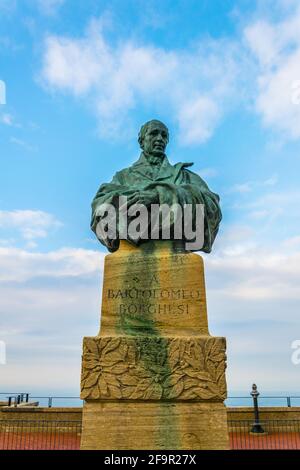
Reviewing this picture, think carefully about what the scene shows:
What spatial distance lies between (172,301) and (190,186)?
1767 mm

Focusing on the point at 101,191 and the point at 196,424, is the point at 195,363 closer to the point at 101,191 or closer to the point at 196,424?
the point at 196,424

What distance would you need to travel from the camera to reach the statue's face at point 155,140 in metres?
7.73

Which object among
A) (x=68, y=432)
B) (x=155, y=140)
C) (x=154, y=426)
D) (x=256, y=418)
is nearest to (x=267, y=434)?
(x=256, y=418)

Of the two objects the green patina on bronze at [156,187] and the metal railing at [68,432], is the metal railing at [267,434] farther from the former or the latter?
the green patina on bronze at [156,187]

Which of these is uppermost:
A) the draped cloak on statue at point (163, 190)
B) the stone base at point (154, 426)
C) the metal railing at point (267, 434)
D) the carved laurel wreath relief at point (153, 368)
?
the draped cloak on statue at point (163, 190)

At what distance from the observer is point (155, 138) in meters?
7.73

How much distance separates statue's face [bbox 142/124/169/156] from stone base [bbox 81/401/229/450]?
150 inches

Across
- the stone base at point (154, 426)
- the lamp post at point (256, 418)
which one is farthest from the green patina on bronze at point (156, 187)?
the lamp post at point (256, 418)

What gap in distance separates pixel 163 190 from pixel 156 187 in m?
0.12

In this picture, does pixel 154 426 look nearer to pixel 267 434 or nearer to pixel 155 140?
pixel 155 140

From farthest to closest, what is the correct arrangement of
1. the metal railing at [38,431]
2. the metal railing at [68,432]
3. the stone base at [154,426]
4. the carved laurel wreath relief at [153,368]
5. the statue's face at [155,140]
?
the metal railing at [38,431]
the metal railing at [68,432]
the statue's face at [155,140]
the carved laurel wreath relief at [153,368]
the stone base at [154,426]

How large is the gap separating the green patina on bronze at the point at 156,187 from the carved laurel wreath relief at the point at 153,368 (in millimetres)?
1486
